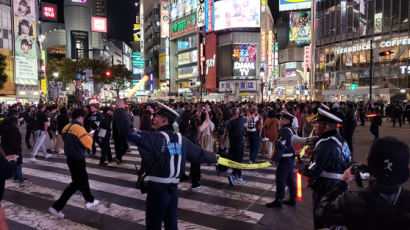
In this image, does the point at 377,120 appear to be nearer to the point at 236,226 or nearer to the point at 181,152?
the point at 236,226

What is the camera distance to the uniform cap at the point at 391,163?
72.8 inches

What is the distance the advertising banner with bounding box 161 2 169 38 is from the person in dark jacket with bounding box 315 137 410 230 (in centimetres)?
8700

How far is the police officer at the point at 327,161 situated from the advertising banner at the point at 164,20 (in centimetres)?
8518

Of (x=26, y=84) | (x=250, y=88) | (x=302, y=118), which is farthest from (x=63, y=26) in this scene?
(x=302, y=118)

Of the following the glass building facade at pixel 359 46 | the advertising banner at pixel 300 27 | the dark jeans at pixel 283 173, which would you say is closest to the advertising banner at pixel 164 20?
the advertising banner at pixel 300 27

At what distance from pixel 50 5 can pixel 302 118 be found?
7874 cm

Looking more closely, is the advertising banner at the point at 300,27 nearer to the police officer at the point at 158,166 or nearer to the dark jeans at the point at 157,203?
the police officer at the point at 158,166

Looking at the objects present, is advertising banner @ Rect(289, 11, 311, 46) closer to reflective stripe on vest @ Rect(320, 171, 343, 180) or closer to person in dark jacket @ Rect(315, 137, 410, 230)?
reflective stripe on vest @ Rect(320, 171, 343, 180)

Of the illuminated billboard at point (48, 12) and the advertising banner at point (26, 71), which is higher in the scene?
the illuminated billboard at point (48, 12)

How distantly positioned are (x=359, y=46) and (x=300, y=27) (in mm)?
47052

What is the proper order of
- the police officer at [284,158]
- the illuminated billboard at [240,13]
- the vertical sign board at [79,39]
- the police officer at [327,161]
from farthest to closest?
1. the vertical sign board at [79,39]
2. the illuminated billboard at [240,13]
3. the police officer at [284,158]
4. the police officer at [327,161]

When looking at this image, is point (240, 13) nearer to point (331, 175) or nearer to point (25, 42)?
point (25, 42)

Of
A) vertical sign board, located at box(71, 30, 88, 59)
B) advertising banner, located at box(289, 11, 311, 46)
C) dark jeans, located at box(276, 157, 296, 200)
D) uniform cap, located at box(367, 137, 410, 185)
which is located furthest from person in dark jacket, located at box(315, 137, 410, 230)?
vertical sign board, located at box(71, 30, 88, 59)

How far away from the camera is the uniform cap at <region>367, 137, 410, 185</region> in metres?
1.85
